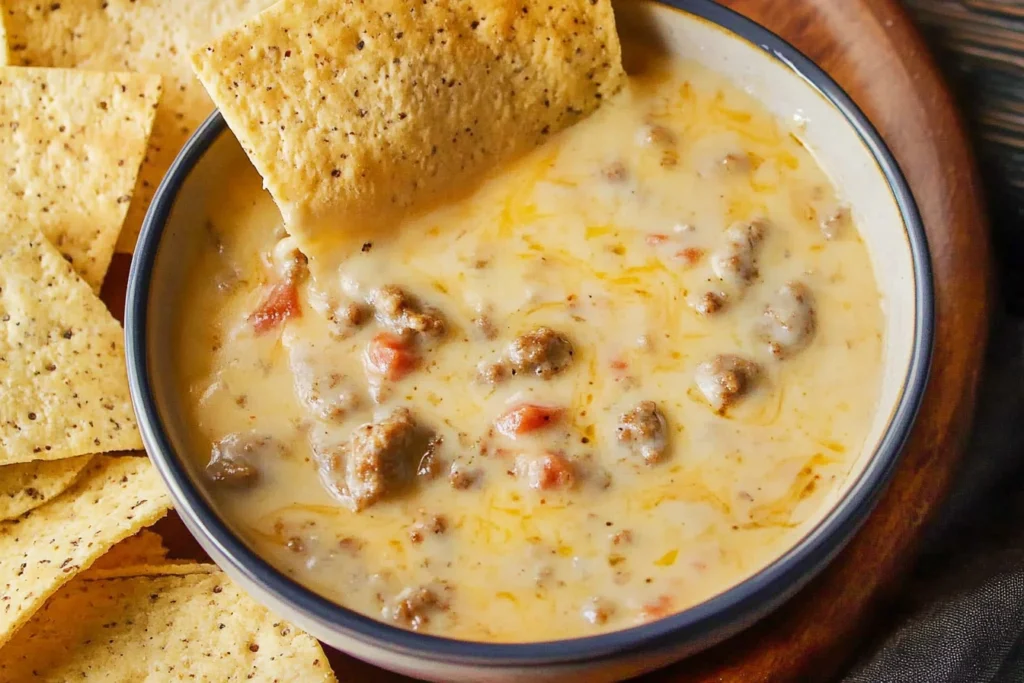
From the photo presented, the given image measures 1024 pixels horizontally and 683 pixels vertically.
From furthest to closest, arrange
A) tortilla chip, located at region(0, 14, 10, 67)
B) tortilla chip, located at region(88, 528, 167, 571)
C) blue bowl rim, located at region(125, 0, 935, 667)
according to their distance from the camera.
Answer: tortilla chip, located at region(0, 14, 10, 67) → tortilla chip, located at region(88, 528, 167, 571) → blue bowl rim, located at region(125, 0, 935, 667)

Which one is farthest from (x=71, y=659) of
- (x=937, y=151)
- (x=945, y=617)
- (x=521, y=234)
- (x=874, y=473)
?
(x=937, y=151)

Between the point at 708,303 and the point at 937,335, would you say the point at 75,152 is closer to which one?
the point at 708,303

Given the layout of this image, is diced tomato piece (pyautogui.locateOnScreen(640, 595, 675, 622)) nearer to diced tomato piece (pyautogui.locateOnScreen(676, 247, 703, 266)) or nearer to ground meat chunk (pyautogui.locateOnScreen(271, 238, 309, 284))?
diced tomato piece (pyautogui.locateOnScreen(676, 247, 703, 266))

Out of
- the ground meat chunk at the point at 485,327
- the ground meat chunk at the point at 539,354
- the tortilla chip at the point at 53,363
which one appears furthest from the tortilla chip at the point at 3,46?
the ground meat chunk at the point at 539,354

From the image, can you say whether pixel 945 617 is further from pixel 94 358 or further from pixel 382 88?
pixel 94 358

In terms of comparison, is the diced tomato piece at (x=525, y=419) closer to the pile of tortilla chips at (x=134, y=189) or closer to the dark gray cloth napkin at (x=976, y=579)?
the pile of tortilla chips at (x=134, y=189)

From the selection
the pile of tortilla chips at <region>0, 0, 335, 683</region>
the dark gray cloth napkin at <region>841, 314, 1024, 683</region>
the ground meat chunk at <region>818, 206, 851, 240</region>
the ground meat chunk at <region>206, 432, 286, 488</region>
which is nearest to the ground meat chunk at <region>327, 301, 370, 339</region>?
the ground meat chunk at <region>206, 432, 286, 488</region>

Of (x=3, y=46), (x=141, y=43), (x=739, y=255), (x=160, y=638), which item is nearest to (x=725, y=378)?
(x=739, y=255)
